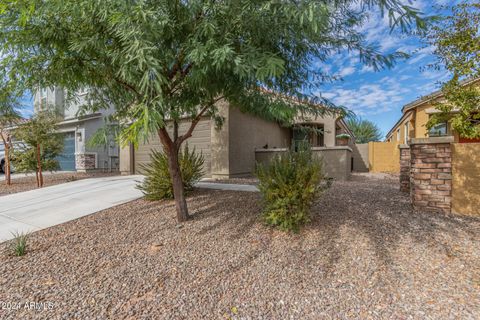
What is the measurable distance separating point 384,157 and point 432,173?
1089 centimetres

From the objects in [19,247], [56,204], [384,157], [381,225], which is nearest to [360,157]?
Answer: [384,157]

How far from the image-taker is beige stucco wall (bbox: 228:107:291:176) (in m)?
9.76

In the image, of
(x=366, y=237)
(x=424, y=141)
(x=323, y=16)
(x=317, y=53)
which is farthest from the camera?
(x=424, y=141)

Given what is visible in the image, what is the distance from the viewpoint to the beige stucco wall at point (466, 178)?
435cm

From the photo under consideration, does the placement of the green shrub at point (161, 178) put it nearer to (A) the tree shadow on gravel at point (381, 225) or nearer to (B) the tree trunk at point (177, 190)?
(B) the tree trunk at point (177, 190)

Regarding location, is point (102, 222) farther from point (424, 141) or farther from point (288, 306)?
point (424, 141)

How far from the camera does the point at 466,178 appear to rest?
14.4ft

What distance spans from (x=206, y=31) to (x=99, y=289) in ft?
10.2

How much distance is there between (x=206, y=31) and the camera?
277 centimetres

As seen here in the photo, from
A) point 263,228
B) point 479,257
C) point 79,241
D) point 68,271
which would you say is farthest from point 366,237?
point 79,241

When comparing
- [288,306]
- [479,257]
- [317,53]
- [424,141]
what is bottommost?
[288,306]

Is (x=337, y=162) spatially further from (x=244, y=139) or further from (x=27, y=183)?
(x=27, y=183)

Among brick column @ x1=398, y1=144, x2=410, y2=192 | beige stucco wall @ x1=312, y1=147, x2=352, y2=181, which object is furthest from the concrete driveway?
beige stucco wall @ x1=312, y1=147, x2=352, y2=181

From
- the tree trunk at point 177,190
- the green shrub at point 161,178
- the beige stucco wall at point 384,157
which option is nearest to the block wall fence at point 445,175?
the tree trunk at point 177,190
